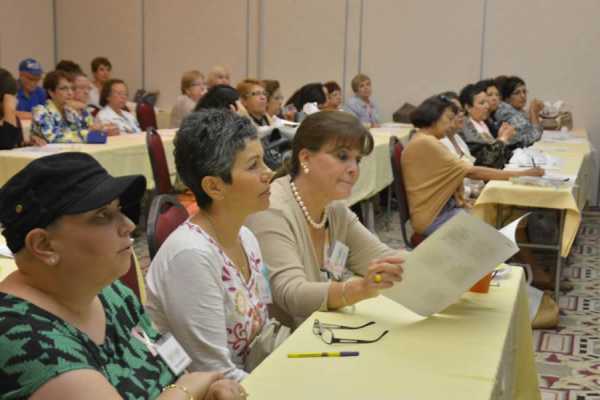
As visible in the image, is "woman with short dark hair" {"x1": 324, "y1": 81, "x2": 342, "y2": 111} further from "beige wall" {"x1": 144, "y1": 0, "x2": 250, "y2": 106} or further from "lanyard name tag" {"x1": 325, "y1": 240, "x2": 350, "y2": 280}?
"lanyard name tag" {"x1": 325, "y1": 240, "x2": 350, "y2": 280}

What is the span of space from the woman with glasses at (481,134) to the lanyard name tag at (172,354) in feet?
16.7

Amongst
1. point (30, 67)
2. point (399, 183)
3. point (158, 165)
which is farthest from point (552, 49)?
point (158, 165)

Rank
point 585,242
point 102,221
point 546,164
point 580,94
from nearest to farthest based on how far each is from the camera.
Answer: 1. point 102,221
2. point 546,164
3. point 585,242
4. point 580,94

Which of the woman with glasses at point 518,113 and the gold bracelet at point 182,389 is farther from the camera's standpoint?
the woman with glasses at point 518,113

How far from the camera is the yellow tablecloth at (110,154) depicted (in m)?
5.20

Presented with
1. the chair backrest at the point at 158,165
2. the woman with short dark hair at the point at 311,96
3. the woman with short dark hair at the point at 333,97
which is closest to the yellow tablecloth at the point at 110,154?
the chair backrest at the point at 158,165

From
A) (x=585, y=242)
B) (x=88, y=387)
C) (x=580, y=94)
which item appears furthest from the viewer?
(x=580, y=94)

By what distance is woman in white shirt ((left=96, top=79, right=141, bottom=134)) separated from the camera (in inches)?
288

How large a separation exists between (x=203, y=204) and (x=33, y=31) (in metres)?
10.6

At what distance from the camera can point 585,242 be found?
6980mm

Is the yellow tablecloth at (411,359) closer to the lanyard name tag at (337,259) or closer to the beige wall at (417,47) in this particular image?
the lanyard name tag at (337,259)

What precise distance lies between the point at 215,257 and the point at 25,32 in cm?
1060

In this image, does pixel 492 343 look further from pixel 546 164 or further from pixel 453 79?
pixel 453 79

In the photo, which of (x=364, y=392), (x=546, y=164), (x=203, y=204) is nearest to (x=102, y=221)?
(x=364, y=392)
